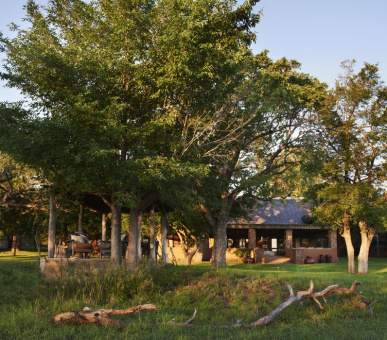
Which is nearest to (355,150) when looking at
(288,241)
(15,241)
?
(288,241)

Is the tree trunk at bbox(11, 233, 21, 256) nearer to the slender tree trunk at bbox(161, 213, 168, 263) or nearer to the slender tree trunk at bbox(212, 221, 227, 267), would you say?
the slender tree trunk at bbox(161, 213, 168, 263)

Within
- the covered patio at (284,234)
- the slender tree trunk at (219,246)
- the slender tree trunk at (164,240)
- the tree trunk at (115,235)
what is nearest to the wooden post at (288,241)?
the covered patio at (284,234)

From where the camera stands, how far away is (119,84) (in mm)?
15227

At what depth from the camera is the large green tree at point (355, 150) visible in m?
22.8

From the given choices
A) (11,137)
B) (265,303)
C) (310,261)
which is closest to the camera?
(265,303)

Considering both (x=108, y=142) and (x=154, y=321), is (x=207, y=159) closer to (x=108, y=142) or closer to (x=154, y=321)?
(x=108, y=142)

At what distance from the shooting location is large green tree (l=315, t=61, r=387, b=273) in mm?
22750

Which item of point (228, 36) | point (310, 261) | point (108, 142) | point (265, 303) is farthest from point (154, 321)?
point (310, 261)

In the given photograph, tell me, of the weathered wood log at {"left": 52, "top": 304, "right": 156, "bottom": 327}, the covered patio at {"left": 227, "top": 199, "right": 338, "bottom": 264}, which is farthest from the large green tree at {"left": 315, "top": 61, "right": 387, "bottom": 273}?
the weathered wood log at {"left": 52, "top": 304, "right": 156, "bottom": 327}

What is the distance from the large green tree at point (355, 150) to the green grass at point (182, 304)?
8.75 meters

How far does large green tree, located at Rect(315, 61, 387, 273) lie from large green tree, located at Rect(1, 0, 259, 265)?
9171 millimetres

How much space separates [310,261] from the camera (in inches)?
1375

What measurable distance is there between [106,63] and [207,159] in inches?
230

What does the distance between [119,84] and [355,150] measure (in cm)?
1364
